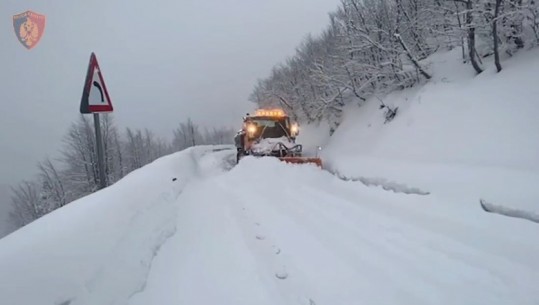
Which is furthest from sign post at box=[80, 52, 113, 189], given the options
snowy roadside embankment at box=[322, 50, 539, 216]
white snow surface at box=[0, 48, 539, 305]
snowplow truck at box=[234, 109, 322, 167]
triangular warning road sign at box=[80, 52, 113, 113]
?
snowplow truck at box=[234, 109, 322, 167]

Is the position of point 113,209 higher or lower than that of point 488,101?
lower

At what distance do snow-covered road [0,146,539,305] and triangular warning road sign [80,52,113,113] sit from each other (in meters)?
1.41

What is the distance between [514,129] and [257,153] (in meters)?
9.28

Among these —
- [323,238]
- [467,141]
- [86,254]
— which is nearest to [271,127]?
[467,141]

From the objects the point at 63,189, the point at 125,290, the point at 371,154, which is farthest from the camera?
the point at 63,189

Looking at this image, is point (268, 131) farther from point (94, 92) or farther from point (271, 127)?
point (94, 92)

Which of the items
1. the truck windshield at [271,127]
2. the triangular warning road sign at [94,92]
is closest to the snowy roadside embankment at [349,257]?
the triangular warning road sign at [94,92]

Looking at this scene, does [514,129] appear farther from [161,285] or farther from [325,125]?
[325,125]

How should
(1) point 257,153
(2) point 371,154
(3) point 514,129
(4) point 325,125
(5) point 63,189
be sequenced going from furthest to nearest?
(5) point 63,189
(4) point 325,125
(1) point 257,153
(2) point 371,154
(3) point 514,129

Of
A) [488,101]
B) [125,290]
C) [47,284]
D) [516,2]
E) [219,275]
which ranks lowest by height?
[219,275]

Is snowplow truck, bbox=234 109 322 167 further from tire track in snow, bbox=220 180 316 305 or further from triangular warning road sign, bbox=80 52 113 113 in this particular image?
triangular warning road sign, bbox=80 52 113 113

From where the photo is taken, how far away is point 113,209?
174 inches

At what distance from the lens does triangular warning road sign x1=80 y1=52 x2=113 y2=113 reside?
3820 millimetres

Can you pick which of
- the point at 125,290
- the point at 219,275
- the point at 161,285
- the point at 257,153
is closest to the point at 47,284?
the point at 125,290
